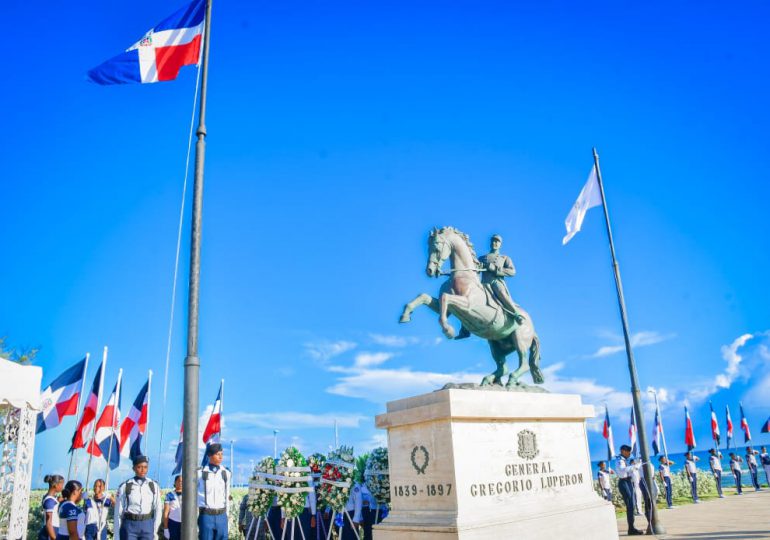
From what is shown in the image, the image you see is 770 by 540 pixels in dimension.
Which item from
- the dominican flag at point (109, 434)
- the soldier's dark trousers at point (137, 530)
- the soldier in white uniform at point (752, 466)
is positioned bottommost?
the soldier in white uniform at point (752, 466)

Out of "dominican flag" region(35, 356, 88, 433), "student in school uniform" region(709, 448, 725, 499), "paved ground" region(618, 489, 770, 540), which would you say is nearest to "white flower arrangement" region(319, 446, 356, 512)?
"paved ground" region(618, 489, 770, 540)

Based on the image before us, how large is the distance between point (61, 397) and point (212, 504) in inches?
351

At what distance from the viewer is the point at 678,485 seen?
25562mm

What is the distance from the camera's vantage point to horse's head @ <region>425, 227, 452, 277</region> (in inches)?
354

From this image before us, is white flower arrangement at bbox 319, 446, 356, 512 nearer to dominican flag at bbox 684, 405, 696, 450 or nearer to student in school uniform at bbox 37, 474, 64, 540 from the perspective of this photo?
student in school uniform at bbox 37, 474, 64, 540

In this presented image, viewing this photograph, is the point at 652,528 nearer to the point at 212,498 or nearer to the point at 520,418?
the point at 520,418

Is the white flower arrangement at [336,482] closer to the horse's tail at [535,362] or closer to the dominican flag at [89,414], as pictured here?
the horse's tail at [535,362]

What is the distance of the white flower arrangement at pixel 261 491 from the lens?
11.6m

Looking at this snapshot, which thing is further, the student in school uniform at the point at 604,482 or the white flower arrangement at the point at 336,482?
the student in school uniform at the point at 604,482

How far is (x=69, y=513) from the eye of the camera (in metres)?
9.74

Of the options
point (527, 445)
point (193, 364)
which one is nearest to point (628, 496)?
point (527, 445)

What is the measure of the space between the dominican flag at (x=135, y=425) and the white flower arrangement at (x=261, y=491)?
7.17m

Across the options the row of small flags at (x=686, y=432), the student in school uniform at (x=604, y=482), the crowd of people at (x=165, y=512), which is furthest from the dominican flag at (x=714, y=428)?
the crowd of people at (x=165, y=512)

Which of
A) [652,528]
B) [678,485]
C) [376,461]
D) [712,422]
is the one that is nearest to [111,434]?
[376,461]
